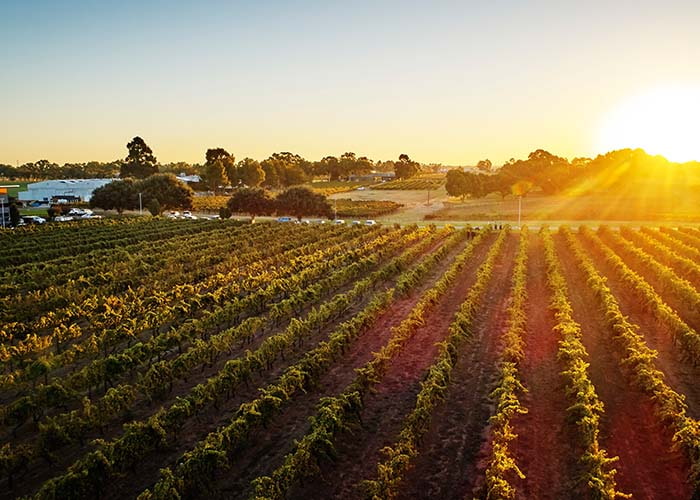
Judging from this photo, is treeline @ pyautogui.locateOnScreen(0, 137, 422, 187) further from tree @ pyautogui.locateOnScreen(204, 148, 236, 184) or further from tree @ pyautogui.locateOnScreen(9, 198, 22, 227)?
tree @ pyautogui.locateOnScreen(9, 198, 22, 227)

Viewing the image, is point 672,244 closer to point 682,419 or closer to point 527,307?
point 527,307

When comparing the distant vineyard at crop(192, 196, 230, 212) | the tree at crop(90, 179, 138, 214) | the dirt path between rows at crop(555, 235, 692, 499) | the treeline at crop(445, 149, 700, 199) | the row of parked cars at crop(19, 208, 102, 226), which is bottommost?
the dirt path between rows at crop(555, 235, 692, 499)

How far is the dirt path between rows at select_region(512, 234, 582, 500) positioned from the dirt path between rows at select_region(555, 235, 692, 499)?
42.0 inches

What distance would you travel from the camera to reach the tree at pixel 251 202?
81.8 metres

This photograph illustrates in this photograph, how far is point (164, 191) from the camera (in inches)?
3479

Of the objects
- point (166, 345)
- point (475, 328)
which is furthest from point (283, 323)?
point (475, 328)

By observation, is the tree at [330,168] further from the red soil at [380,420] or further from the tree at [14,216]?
the red soil at [380,420]

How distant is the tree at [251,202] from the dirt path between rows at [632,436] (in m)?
64.4

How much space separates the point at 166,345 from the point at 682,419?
15796 mm

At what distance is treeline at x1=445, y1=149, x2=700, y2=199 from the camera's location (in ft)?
362

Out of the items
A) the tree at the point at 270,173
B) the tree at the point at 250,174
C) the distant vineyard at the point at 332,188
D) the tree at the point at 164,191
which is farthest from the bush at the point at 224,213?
the tree at the point at 270,173

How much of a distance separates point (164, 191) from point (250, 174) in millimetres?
48158

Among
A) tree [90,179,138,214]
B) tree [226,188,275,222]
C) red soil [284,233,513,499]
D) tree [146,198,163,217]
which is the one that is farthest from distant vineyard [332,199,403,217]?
red soil [284,233,513,499]

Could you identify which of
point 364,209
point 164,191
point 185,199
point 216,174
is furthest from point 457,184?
point 164,191
